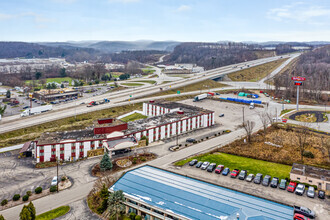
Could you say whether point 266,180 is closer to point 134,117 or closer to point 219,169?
point 219,169

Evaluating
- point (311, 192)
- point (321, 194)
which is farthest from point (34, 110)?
point (321, 194)

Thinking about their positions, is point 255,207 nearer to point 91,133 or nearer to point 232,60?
point 91,133

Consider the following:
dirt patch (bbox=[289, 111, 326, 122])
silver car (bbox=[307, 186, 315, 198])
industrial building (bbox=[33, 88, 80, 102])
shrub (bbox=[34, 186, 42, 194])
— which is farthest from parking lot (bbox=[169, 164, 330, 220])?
industrial building (bbox=[33, 88, 80, 102])

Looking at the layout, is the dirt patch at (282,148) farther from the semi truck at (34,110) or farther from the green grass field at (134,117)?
the semi truck at (34,110)

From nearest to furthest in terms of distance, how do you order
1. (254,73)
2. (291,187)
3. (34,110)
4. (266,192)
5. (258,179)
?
(266,192)
(291,187)
(258,179)
(34,110)
(254,73)

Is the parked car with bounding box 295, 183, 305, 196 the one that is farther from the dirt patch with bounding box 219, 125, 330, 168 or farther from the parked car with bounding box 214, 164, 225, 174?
the parked car with bounding box 214, 164, 225, 174

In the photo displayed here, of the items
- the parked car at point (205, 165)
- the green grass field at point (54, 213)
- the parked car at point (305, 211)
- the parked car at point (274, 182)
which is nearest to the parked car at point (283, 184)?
the parked car at point (274, 182)

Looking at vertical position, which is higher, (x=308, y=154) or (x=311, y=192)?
(x=308, y=154)
